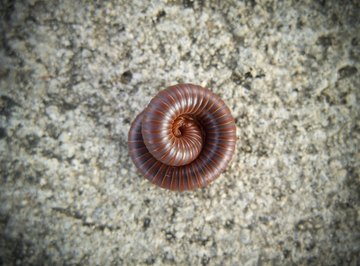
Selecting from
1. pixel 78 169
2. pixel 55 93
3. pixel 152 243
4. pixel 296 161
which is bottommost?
pixel 152 243

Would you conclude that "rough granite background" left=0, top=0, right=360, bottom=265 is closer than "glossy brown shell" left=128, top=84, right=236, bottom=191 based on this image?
No

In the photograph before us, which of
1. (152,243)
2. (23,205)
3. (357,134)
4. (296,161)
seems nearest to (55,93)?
(23,205)

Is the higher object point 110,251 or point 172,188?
point 172,188

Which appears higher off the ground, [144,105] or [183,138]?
[144,105]

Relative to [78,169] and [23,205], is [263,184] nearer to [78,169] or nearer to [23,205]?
[78,169]

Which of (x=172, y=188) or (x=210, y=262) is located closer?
(x=172, y=188)
